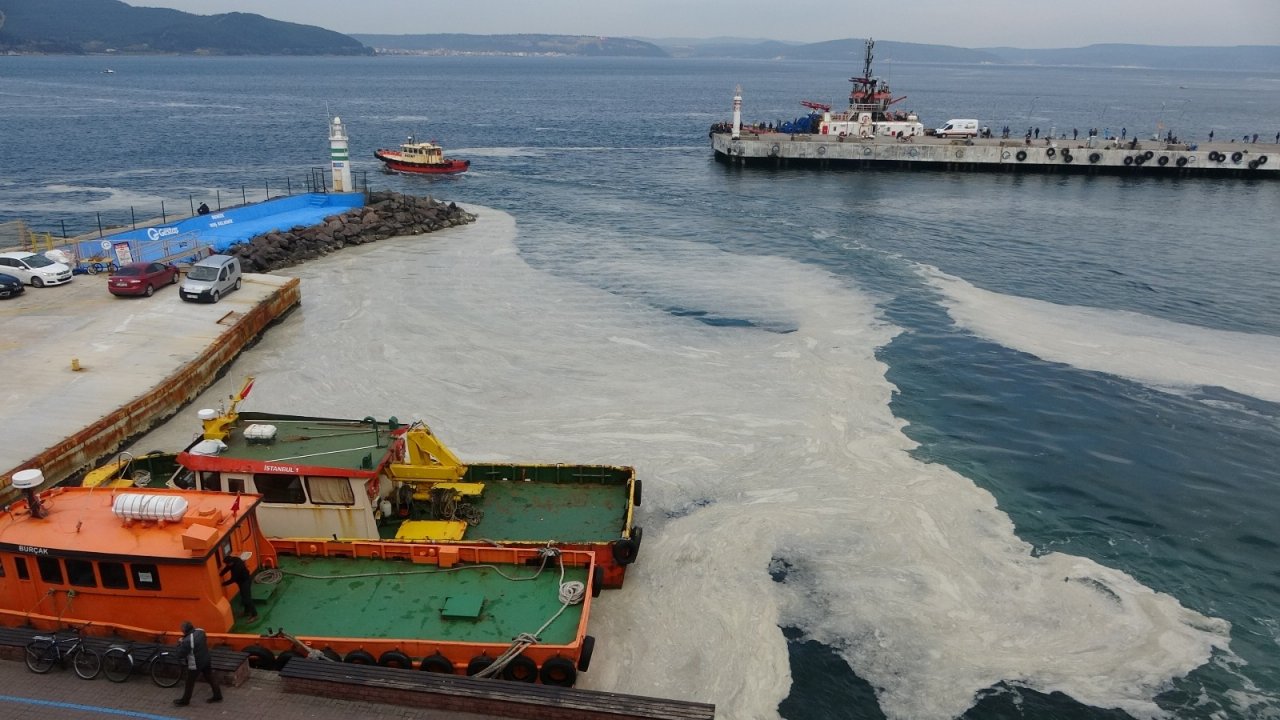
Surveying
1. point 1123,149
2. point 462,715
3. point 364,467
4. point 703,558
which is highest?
point 1123,149

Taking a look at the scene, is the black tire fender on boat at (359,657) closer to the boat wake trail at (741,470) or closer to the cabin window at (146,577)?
the cabin window at (146,577)

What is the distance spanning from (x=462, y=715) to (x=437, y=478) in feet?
24.0

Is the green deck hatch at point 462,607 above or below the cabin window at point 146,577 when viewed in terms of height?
below

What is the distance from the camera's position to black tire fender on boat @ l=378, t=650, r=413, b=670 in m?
13.2

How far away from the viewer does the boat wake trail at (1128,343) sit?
2928 centimetres

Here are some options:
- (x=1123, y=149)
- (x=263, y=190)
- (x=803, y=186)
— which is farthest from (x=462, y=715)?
(x=1123, y=149)

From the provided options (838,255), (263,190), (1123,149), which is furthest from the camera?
(1123,149)

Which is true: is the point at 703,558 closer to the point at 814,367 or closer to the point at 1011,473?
the point at 1011,473

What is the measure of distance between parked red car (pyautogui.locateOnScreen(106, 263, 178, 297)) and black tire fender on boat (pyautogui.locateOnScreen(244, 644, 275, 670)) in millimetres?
24737

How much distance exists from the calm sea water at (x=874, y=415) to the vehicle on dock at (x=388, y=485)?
1.47m

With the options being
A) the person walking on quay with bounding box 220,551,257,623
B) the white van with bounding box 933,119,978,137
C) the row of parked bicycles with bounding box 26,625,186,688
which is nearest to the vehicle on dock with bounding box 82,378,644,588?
the person walking on quay with bounding box 220,551,257,623

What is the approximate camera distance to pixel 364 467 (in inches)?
620

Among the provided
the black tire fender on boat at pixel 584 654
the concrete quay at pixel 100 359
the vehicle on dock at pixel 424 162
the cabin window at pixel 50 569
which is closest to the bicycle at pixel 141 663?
the cabin window at pixel 50 569

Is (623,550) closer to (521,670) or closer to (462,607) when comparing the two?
(462,607)
